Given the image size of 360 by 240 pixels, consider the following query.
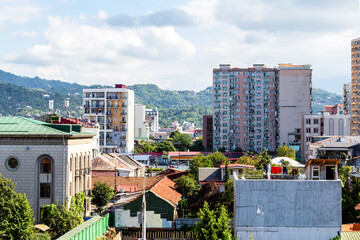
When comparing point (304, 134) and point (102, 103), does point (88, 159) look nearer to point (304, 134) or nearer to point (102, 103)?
point (102, 103)

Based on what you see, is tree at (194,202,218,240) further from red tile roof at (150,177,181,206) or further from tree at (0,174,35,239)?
red tile roof at (150,177,181,206)

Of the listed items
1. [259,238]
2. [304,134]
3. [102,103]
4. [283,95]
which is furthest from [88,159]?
[283,95]

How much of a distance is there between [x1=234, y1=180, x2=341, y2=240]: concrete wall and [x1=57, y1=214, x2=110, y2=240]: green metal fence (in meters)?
10.5

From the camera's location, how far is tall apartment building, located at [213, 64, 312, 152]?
143625mm

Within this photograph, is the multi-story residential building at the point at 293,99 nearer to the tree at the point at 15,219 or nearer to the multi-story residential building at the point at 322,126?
the multi-story residential building at the point at 322,126

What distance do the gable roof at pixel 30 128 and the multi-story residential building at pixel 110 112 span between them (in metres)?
74.9

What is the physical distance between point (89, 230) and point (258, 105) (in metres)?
114

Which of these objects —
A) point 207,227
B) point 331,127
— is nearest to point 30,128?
point 207,227

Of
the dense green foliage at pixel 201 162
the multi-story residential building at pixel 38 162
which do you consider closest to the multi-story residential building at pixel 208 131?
the dense green foliage at pixel 201 162

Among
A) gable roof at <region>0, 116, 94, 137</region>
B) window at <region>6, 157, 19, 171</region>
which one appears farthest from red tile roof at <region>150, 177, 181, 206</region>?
window at <region>6, 157, 19, 171</region>

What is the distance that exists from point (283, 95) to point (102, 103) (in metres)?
48.1

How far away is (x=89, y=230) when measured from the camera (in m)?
40.3

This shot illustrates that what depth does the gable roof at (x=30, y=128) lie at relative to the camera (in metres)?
45.3

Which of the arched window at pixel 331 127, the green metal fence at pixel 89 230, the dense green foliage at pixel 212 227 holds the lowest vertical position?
the green metal fence at pixel 89 230
